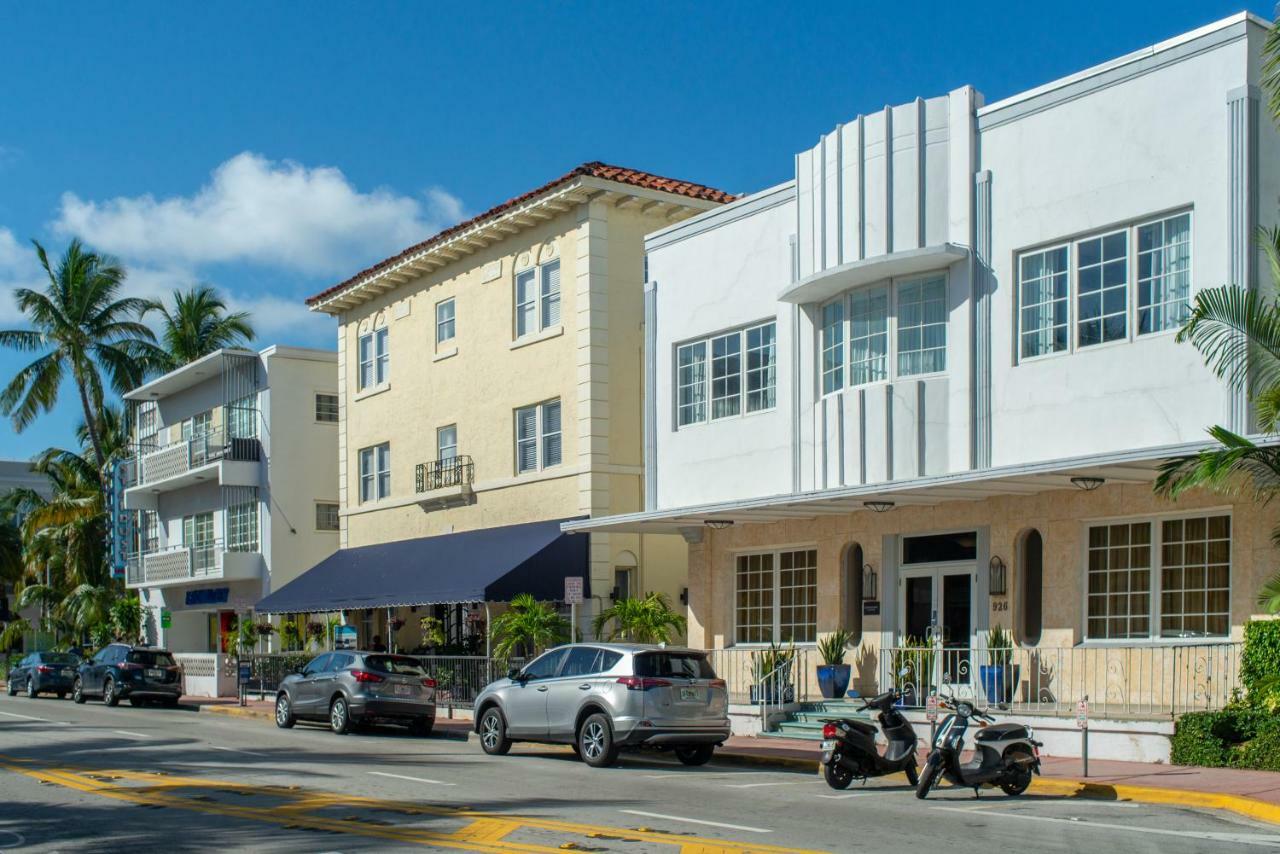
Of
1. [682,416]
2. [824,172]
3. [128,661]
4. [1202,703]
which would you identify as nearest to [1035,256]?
[824,172]

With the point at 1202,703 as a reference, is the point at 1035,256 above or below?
above

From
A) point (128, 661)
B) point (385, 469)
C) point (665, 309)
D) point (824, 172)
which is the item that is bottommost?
point (128, 661)

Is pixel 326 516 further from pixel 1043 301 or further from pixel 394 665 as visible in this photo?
pixel 1043 301

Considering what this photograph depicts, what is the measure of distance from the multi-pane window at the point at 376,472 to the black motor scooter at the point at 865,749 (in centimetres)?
2085

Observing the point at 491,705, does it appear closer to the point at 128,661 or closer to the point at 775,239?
the point at 775,239

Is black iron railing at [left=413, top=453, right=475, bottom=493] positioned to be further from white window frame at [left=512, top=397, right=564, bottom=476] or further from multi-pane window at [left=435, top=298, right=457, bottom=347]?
multi-pane window at [left=435, top=298, right=457, bottom=347]

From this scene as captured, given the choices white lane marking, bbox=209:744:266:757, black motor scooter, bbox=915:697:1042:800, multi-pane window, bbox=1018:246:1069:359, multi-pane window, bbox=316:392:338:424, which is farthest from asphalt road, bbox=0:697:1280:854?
multi-pane window, bbox=316:392:338:424

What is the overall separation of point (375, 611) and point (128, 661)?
5789 mm

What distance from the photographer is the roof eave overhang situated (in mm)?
27797

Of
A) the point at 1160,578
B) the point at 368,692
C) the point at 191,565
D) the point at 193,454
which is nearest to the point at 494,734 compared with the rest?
the point at 368,692

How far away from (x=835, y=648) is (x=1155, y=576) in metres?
5.36

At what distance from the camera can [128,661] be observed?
33469 mm

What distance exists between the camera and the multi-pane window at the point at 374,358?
116 ft

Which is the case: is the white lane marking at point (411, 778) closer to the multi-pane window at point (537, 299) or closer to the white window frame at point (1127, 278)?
the white window frame at point (1127, 278)
